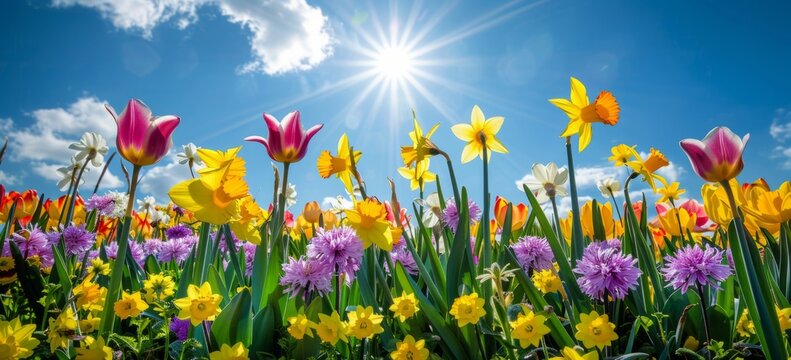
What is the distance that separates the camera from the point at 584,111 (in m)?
1.75

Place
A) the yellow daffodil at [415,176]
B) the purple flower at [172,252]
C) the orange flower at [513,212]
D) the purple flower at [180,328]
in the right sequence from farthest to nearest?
the orange flower at [513,212], the purple flower at [172,252], the yellow daffodil at [415,176], the purple flower at [180,328]

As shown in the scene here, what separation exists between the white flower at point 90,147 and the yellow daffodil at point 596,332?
3008 mm

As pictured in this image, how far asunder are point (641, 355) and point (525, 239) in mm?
789

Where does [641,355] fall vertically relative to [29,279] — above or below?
below

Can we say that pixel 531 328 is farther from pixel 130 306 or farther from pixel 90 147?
pixel 90 147

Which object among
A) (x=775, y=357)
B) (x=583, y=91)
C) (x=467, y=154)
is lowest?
(x=775, y=357)

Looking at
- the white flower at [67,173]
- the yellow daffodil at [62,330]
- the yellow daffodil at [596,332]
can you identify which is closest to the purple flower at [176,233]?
the white flower at [67,173]

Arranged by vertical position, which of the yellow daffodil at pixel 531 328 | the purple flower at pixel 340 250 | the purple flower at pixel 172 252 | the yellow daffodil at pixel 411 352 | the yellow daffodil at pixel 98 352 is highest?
the purple flower at pixel 172 252

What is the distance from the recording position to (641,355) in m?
1.24

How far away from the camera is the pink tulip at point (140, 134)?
1.30 meters

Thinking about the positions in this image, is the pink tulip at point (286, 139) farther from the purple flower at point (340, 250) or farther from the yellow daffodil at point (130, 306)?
the yellow daffodil at point (130, 306)

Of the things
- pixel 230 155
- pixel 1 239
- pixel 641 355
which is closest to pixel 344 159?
pixel 230 155

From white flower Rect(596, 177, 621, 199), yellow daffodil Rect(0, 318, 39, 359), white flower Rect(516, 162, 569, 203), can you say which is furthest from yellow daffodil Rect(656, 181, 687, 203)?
yellow daffodil Rect(0, 318, 39, 359)

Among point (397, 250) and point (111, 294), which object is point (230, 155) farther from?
point (397, 250)
